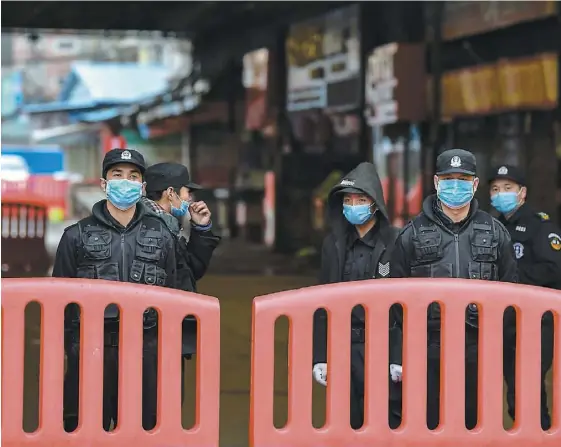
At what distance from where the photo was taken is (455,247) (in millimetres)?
6320

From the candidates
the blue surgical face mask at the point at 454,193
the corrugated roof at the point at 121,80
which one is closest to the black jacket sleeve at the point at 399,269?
the blue surgical face mask at the point at 454,193

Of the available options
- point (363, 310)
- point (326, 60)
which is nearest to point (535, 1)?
point (326, 60)

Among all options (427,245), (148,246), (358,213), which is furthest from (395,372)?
(148,246)

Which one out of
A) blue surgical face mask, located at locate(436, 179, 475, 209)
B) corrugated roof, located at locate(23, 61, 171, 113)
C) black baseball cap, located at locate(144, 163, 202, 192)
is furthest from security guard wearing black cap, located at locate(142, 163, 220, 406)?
corrugated roof, located at locate(23, 61, 171, 113)

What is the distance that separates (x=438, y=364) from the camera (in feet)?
20.4

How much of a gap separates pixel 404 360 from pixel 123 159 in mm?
1689

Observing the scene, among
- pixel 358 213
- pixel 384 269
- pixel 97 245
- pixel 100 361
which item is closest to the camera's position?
pixel 100 361

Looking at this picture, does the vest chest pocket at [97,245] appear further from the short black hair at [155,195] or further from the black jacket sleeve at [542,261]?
the black jacket sleeve at [542,261]

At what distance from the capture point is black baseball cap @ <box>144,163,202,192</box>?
6.98 m

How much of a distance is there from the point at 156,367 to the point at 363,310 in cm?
109

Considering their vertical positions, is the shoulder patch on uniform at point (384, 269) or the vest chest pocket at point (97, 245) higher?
the vest chest pocket at point (97, 245)

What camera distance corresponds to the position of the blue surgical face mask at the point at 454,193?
6355mm

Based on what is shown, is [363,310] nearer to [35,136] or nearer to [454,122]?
[454,122]

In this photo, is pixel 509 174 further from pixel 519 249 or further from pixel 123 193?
pixel 123 193
